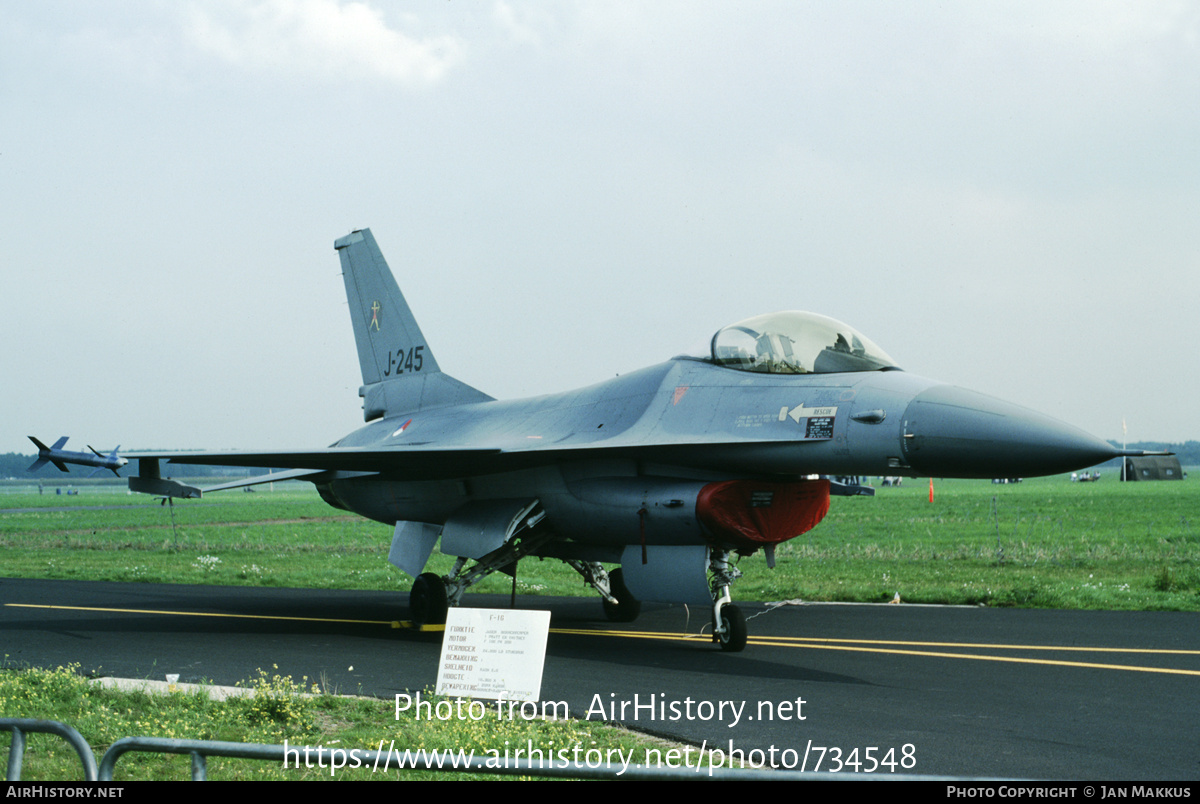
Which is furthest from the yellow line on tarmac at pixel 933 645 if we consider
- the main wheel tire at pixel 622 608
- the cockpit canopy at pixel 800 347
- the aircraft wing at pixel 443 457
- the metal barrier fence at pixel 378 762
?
the metal barrier fence at pixel 378 762

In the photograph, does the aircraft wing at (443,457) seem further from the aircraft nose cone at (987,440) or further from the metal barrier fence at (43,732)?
the metal barrier fence at (43,732)

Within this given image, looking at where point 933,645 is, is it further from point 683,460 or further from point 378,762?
point 378,762

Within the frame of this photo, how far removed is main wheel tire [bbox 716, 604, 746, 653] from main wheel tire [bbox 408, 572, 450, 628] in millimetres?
4223

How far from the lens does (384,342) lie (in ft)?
56.5

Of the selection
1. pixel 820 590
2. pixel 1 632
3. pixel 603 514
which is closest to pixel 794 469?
pixel 603 514

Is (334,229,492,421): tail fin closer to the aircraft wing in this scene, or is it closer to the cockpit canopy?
the aircraft wing

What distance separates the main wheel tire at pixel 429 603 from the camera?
1325cm

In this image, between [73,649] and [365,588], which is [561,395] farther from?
[365,588]

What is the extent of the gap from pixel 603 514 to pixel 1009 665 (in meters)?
4.37

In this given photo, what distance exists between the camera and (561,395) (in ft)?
43.5

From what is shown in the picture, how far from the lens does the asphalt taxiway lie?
21.1 ft

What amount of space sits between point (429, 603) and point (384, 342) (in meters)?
5.60
